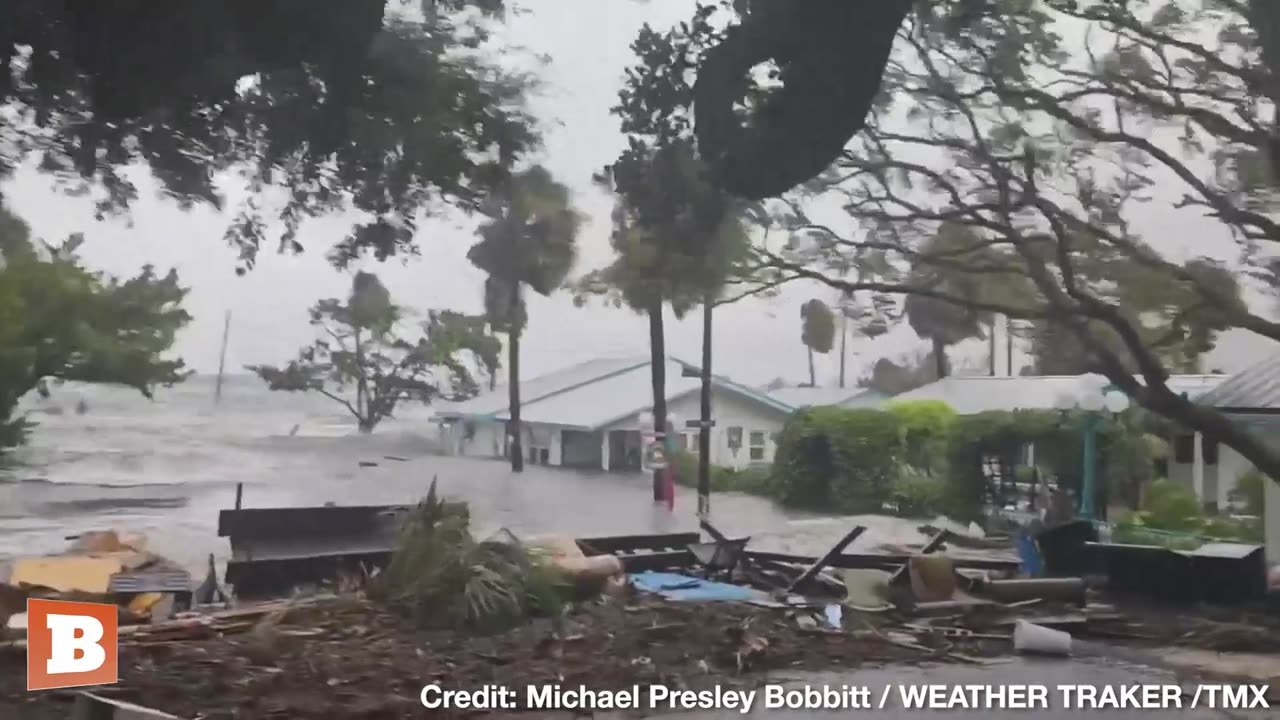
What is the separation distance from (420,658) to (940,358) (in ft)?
4.60

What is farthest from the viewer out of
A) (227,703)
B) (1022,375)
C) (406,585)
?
(1022,375)

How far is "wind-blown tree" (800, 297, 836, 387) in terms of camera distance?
260 cm

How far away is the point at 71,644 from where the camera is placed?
2230 mm

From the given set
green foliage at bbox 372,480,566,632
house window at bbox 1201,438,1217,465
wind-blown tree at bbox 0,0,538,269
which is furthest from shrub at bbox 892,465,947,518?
wind-blown tree at bbox 0,0,538,269

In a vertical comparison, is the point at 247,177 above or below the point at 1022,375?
above

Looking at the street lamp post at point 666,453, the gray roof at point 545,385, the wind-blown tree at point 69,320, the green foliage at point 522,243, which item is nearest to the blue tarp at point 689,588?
the street lamp post at point 666,453

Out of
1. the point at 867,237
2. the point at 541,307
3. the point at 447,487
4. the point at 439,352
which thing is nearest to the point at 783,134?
the point at 867,237

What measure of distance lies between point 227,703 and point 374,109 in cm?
140

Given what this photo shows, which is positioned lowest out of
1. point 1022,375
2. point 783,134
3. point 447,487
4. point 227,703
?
point 227,703

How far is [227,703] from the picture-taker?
2.13 metres

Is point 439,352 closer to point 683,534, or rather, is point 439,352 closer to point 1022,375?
point 683,534

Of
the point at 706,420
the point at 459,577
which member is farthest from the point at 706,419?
the point at 459,577

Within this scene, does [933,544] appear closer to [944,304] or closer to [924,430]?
[924,430]

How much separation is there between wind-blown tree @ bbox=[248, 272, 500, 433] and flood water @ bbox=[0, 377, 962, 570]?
1.6 inches
